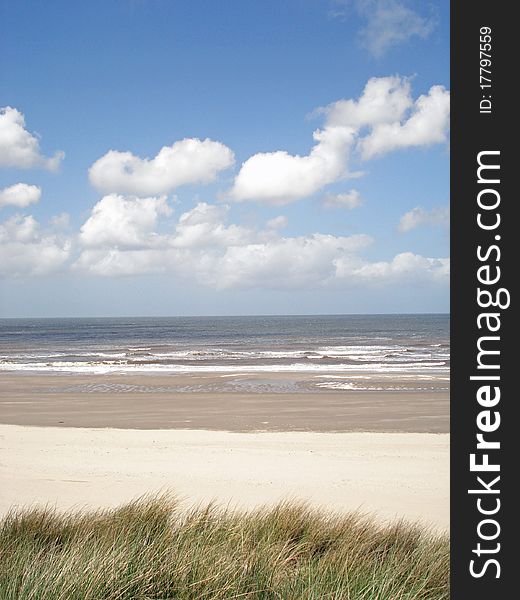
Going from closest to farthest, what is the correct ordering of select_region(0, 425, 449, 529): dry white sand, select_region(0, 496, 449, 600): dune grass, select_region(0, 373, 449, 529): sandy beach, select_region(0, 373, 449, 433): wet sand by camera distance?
1. select_region(0, 496, 449, 600): dune grass
2. select_region(0, 425, 449, 529): dry white sand
3. select_region(0, 373, 449, 529): sandy beach
4. select_region(0, 373, 449, 433): wet sand

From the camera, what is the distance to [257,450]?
10578 mm

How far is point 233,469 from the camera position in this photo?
8.93m

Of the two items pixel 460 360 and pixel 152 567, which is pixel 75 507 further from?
pixel 460 360

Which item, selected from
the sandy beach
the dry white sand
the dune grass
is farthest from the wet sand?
the dune grass

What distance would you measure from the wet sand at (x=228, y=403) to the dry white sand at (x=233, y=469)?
5.08 feet

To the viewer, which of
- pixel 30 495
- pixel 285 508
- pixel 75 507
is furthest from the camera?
pixel 30 495

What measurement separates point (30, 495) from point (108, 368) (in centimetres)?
2344

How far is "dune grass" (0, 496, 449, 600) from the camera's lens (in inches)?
123

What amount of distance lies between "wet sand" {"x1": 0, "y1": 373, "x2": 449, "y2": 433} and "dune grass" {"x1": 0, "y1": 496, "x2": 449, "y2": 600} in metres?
8.60

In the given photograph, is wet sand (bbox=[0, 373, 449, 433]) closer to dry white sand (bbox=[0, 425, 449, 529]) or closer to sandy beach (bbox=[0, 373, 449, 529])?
sandy beach (bbox=[0, 373, 449, 529])

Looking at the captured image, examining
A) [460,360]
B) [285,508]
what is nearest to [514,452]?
[460,360]

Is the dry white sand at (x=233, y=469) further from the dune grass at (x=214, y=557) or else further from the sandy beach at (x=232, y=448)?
the dune grass at (x=214, y=557)

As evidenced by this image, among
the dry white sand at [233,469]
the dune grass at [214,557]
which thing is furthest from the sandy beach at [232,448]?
the dune grass at [214,557]

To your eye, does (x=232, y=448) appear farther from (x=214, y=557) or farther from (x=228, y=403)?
(x=214, y=557)
